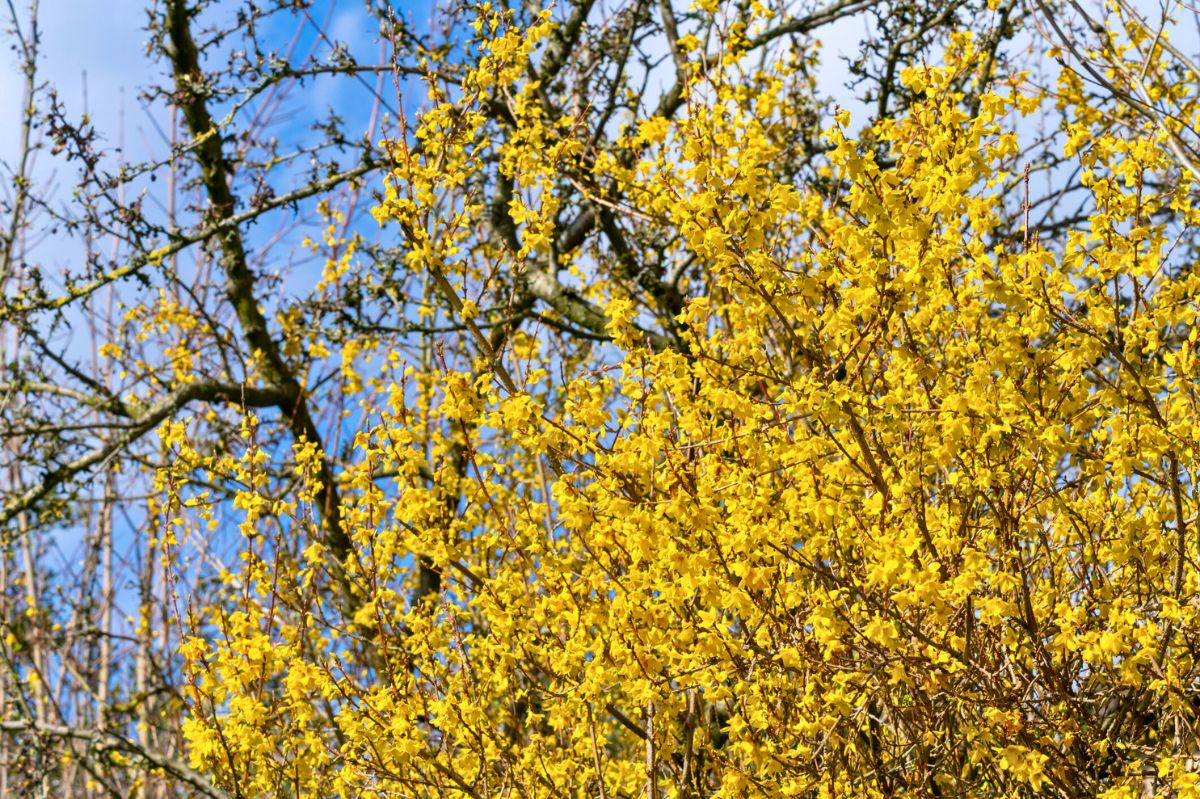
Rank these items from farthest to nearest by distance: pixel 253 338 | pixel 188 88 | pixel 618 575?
1. pixel 253 338
2. pixel 188 88
3. pixel 618 575

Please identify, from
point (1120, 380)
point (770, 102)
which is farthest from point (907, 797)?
point (770, 102)

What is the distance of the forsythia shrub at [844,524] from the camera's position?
116 inches

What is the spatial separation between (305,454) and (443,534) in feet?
2.21

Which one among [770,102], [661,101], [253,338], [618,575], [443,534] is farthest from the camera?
[253,338]

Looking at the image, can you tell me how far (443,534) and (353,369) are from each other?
8.88 ft

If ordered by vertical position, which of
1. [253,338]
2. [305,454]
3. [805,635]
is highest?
[253,338]

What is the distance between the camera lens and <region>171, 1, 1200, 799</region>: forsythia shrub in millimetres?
2947

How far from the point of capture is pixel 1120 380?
3451 mm

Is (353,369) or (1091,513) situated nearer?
(1091,513)

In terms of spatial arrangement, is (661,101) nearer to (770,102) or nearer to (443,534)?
(770,102)

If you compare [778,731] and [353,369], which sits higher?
[353,369]

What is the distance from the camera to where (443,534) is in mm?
4211

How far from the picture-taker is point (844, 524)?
3334 mm

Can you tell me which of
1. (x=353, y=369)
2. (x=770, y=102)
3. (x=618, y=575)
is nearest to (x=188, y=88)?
(x=353, y=369)
